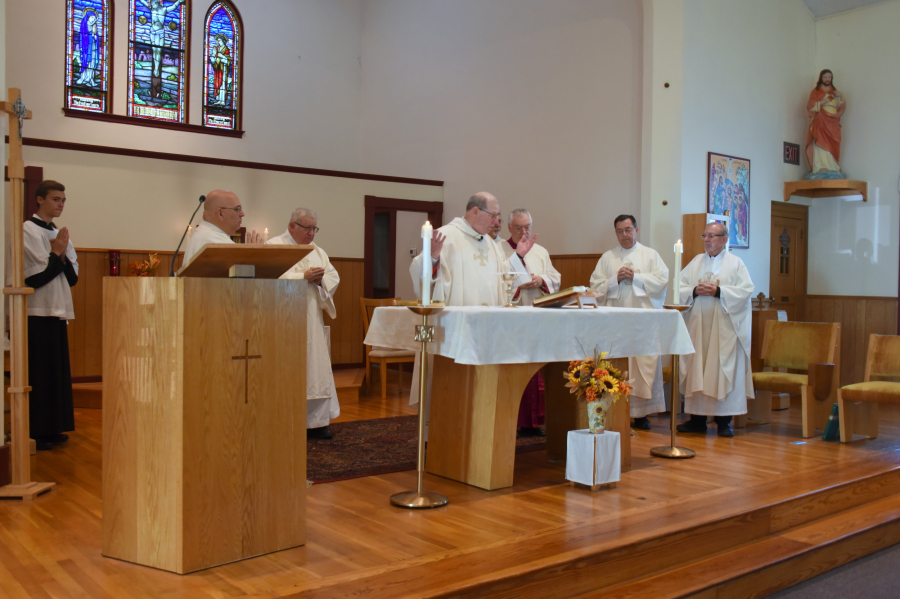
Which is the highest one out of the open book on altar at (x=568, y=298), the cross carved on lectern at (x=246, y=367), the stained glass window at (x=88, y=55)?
the stained glass window at (x=88, y=55)

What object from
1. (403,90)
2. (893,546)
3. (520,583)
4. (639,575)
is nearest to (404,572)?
(520,583)

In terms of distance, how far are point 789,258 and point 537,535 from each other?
5.87 metres

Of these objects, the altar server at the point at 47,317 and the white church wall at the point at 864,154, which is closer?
the altar server at the point at 47,317

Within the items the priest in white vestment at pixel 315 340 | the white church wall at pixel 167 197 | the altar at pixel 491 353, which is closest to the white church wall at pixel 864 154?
the altar at pixel 491 353

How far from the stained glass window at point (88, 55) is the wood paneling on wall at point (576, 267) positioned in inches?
224

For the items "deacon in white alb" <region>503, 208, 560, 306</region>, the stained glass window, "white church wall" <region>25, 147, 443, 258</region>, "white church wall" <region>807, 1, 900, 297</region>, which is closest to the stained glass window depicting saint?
the stained glass window

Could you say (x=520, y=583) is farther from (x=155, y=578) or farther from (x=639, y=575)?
(x=155, y=578)

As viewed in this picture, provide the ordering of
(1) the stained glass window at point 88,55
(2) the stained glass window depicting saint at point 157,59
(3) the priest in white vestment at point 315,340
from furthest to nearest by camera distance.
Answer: (2) the stained glass window depicting saint at point 157,59 < (1) the stained glass window at point 88,55 < (3) the priest in white vestment at point 315,340

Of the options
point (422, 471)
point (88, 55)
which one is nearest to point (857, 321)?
point (422, 471)

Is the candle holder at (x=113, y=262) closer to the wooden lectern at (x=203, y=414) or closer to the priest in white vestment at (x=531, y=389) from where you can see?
the priest in white vestment at (x=531, y=389)

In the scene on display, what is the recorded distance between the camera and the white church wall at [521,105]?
7.31m

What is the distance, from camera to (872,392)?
202 inches

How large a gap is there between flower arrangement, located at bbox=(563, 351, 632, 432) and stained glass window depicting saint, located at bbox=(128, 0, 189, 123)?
7506mm

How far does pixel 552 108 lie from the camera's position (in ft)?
26.0
